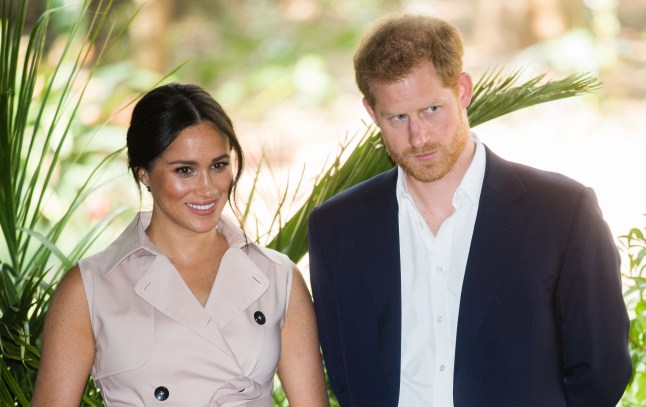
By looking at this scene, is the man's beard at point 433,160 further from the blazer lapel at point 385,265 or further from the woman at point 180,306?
the woman at point 180,306

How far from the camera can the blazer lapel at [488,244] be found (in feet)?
7.14

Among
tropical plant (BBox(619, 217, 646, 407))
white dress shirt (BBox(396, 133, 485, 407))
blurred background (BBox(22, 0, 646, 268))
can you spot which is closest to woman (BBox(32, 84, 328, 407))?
white dress shirt (BBox(396, 133, 485, 407))

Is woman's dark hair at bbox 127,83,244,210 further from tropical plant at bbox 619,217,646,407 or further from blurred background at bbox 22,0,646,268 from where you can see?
blurred background at bbox 22,0,646,268

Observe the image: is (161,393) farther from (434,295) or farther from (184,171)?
(434,295)

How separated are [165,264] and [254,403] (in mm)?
387

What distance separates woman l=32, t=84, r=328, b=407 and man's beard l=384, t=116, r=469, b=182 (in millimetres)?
437

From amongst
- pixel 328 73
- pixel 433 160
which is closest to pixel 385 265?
pixel 433 160

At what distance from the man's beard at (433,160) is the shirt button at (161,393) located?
0.73 m

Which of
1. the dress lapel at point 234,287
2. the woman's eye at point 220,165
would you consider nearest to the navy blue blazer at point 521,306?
the dress lapel at point 234,287

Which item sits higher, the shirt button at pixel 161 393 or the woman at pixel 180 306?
the woman at pixel 180 306

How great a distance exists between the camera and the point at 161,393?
2289mm

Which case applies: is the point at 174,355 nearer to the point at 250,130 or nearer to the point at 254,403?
the point at 254,403

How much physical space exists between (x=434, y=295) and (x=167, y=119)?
73cm

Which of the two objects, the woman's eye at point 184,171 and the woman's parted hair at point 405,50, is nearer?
the woman's parted hair at point 405,50
